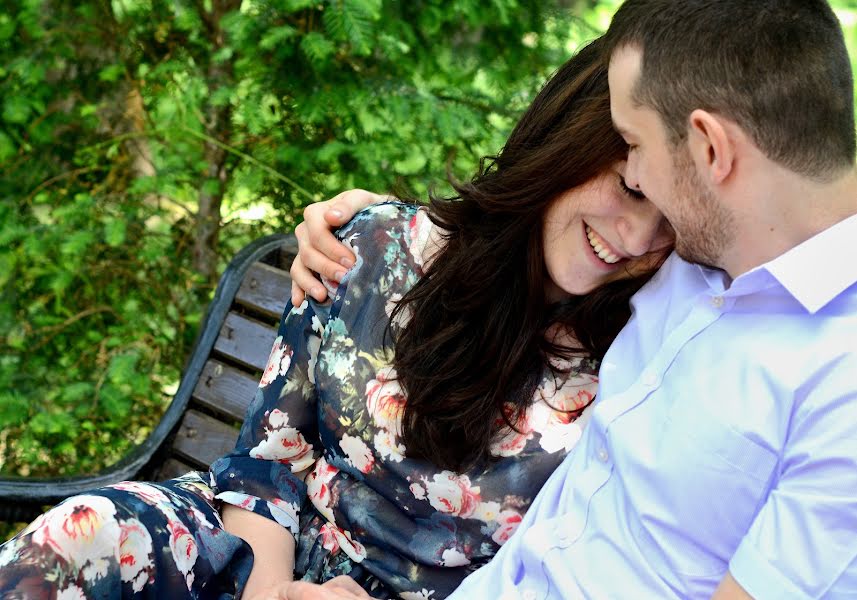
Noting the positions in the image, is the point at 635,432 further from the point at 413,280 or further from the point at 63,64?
the point at 63,64

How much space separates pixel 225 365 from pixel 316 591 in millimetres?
1137

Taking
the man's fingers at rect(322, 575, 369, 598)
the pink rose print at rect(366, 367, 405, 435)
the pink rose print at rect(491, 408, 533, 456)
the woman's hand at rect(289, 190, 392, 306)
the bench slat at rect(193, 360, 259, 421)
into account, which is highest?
the woman's hand at rect(289, 190, 392, 306)

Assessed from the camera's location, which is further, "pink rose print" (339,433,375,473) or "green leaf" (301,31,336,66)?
"green leaf" (301,31,336,66)

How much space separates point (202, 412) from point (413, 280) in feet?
3.40

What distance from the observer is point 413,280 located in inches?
86.0

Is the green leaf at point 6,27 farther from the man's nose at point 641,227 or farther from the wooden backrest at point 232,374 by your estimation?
the man's nose at point 641,227

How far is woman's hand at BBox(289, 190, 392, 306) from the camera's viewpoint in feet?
7.17

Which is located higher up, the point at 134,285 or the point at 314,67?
the point at 314,67

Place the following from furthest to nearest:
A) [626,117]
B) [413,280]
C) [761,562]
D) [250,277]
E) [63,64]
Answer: [63,64]
[250,277]
[413,280]
[626,117]
[761,562]

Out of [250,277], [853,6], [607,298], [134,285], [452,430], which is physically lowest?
[134,285]

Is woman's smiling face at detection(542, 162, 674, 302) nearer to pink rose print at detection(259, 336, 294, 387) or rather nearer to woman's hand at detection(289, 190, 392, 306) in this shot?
woman's hand at detection(289, 190, 392, 306)

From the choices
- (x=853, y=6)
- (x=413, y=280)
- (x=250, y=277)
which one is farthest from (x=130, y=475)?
(x=853, y=6)

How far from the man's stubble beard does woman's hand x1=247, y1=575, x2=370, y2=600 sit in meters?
0.87

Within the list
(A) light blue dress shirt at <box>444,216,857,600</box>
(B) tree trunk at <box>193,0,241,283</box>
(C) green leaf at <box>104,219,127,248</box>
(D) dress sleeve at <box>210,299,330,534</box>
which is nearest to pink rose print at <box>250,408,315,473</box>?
(D) dress sleeve at <box>210,299,330,534</box>
